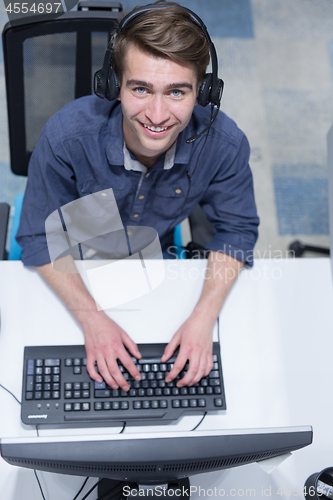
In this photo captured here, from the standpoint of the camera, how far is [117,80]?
90cm

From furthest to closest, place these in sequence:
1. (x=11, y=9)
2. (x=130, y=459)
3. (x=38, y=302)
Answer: (x=11, y=9), (x=38, y=302), (x=130, y=459)

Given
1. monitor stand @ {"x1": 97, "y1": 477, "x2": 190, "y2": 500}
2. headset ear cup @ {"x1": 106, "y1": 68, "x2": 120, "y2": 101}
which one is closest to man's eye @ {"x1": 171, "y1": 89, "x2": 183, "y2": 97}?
headset ear cup @ {"x1": 106, "y1": 68, "x2": 120, "y2": 101}

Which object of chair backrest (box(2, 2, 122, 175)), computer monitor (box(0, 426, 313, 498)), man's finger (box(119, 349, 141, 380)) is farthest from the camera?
chair backrest (box(2, 2, 122, 175))

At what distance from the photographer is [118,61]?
0.89 meters

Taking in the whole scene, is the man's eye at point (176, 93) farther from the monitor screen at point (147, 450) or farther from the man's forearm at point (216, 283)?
the monitor screen at point (147, 450)

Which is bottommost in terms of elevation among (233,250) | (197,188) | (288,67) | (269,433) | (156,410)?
(156,410)

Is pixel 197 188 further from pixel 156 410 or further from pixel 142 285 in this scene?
pixel 156 410

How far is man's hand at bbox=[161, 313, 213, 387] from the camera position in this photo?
3.01 feet

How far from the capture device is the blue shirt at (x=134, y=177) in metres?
0.98

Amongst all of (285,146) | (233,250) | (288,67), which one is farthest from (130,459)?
(288,67)

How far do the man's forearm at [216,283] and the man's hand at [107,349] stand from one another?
17cm

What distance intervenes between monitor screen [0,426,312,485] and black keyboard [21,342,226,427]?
166 millimetres

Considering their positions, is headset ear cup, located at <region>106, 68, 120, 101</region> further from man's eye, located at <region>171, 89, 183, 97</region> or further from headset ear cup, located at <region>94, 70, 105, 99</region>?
man's eye, located at <region>171, 89, 183, 97</region>

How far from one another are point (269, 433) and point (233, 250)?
465 mm
